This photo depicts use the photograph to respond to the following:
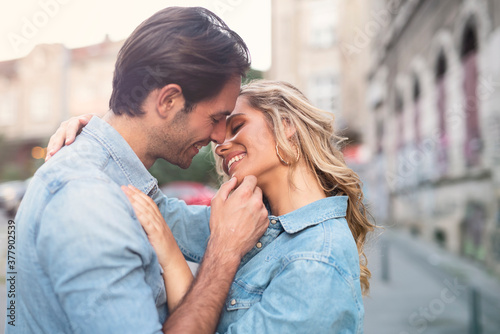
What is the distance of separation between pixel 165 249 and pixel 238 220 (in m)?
0.33

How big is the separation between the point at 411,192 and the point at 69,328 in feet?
41.2

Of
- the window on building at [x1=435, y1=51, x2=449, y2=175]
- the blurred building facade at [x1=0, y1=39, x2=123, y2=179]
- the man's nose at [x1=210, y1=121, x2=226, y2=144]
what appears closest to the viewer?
the man's nose at [x1=210, y1=121, x2=226, y2=144]

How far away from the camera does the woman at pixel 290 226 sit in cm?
161

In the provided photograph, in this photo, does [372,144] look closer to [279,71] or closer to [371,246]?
[279,71]

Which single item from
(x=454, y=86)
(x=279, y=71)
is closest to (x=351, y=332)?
(x=454, y=86)

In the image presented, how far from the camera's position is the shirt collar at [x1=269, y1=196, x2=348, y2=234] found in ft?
6.31

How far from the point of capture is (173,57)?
5.63 feet

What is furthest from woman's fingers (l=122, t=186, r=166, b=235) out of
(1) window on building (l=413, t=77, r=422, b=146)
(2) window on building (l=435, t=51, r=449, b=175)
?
(1) window on building (l=413, t=77, r=422, b=146)

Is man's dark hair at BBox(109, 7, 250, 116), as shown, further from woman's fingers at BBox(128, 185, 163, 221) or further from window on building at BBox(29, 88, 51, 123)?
window on building at BBox(29, 88, 51, 123)

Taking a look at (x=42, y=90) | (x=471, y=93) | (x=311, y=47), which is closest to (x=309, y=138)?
(x=471, y=93)

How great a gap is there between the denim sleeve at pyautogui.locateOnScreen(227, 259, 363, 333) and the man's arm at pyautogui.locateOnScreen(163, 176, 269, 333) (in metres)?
0.15

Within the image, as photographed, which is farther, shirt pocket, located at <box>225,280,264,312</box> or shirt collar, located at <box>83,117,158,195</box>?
shirt pocket, located at <box>225,280,264,312</box>

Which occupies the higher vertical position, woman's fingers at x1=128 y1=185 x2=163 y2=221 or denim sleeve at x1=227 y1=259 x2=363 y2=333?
woman's fingers at x1=128 y1=185 x2=163 y2=221

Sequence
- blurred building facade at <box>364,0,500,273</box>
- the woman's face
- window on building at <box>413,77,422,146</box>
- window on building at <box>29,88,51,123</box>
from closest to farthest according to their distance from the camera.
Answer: the woman's face
blurred building facade at <box>364,0,500,273</box>
window on building at <box>413,77,422,146</box>
window on building at <box>29,88,51,123</box>
